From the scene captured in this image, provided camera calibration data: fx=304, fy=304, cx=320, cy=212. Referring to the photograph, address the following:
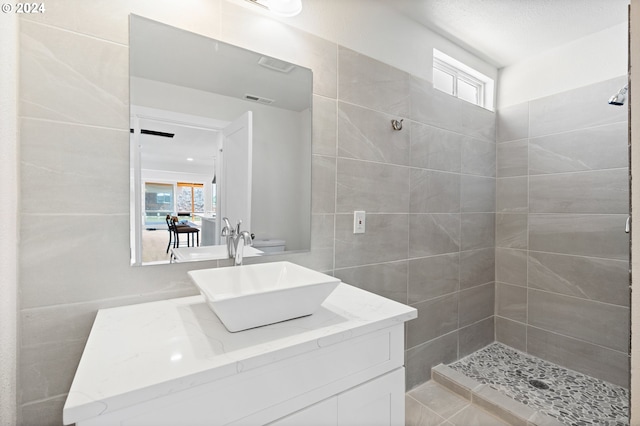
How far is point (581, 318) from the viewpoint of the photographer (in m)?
2.15

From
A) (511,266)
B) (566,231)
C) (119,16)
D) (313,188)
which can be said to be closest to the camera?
(119,16)

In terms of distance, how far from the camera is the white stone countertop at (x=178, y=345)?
64 cm

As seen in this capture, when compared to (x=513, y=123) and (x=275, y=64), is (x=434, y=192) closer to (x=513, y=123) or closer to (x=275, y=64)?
(x=513, y=123)

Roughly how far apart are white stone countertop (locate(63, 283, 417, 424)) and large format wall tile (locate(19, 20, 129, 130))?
686 millimetres

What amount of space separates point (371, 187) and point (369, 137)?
0.29 metres

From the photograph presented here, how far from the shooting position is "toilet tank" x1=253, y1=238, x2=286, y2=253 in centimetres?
144

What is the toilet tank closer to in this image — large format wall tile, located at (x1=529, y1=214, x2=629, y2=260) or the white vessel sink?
the white vessel sink

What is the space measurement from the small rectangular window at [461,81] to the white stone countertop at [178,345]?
1.95 metres

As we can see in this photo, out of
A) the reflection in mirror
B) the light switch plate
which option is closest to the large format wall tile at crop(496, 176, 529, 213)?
the light switch plate

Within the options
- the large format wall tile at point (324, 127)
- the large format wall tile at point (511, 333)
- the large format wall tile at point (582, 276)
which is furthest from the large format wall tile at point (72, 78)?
the large format wall tile at point (511, 333)

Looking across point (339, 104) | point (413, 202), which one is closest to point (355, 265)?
point (413, 202)

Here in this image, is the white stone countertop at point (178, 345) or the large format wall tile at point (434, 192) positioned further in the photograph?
the large format wall tile at point (434, 192)

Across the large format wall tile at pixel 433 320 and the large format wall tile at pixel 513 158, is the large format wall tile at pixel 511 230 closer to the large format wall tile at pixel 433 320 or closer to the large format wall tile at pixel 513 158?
the large format wall tile at pixel 513 158

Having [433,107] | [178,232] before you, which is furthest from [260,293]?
[433,107]
